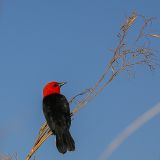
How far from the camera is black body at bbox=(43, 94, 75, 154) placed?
4527mm

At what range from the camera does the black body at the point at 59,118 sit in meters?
4.53

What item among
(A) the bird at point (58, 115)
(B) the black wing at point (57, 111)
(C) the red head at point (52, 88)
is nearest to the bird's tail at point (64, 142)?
(A) the bird at point (58, 115)

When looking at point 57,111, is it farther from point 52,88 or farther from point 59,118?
point 52,88

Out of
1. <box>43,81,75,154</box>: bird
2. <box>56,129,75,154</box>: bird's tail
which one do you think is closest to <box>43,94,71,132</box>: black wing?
<box>43,81,75,154</box>: bird

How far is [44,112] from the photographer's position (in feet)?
17.2

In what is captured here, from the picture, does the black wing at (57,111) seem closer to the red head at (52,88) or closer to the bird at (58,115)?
the bird at (58,115)

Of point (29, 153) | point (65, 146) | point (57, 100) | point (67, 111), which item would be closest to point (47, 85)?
point (57, 100)

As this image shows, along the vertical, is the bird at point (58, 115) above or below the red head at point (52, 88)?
below

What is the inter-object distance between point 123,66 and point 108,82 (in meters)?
0.22

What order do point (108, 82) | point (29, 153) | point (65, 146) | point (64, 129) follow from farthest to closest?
point (64, 129), point (65, 146), point (108, 82), point (29, 153)

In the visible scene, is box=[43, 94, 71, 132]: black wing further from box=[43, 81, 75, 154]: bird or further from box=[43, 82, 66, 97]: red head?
box=[43, 82, 66, 97]: red head

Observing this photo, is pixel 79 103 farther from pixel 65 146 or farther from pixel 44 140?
pixel 65 146

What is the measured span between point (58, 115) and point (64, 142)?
57 cm

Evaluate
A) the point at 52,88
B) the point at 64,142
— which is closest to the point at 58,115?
the point at 64,142
